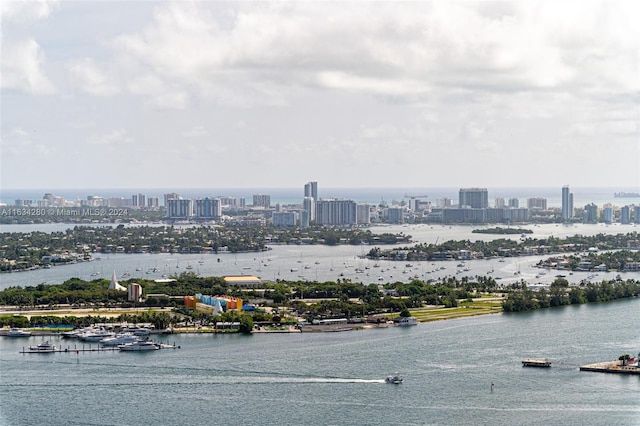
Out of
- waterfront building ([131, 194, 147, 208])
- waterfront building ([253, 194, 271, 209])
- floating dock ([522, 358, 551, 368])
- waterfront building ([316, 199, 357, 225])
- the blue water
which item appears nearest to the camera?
the blue water

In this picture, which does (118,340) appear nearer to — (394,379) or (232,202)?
(394,379)

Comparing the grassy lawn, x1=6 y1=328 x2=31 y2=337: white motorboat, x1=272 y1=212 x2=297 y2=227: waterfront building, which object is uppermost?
x1=272 y1=212 x2=297 y2=227: waterfront building

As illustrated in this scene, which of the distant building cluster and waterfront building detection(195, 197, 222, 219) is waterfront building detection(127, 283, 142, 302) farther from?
waterfront building detection(195, 197, 222, 219)

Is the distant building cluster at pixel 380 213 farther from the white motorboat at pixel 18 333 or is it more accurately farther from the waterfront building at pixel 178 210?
the white motorboat at pixel 18 333

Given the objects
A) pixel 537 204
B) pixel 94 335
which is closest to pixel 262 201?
pixel 537 204

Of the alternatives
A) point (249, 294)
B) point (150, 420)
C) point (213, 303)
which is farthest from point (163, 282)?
point (150, 420)

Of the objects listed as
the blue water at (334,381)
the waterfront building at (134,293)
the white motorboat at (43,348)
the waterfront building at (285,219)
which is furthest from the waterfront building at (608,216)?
the white motorboat at (43,348)

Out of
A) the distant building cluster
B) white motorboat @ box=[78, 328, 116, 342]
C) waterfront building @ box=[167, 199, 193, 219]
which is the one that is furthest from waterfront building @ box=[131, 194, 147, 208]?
white motorboat @ box=[78, 328, 116, 342]
